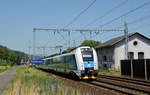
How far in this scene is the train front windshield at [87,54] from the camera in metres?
17.5

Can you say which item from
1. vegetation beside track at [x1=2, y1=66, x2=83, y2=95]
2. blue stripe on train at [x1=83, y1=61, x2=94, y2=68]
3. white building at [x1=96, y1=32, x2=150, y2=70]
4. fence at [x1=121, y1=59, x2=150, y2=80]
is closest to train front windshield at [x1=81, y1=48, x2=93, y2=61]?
blue stripe on train at [x1=83, y1=61, x2=94, y2=68]

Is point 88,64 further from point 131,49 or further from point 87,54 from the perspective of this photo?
point 131,49

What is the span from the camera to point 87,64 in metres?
17.3

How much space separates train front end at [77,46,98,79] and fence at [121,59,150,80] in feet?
16.4

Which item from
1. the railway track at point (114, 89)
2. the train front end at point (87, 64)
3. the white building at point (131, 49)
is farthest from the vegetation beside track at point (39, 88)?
the white building at point (131, 49)

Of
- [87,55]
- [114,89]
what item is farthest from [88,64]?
[114,89]

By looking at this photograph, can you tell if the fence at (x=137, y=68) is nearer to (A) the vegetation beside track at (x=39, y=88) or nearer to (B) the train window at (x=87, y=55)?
(B) the train window at (x=87, y=55)

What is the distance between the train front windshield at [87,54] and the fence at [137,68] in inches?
209

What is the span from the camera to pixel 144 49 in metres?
36.0

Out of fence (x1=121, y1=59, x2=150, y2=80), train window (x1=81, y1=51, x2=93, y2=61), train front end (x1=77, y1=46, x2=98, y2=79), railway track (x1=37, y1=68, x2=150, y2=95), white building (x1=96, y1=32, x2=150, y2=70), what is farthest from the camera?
white building (x1=96, y1=32, x2=150, y2=70)

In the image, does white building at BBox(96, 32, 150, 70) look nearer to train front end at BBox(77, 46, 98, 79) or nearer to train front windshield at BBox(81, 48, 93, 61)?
train front windshield at BBox(81, 48, 93, 61)

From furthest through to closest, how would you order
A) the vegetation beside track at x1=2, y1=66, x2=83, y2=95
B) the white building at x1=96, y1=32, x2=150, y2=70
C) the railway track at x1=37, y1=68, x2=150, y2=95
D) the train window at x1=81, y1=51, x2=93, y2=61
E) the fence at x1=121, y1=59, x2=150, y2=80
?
1. the white building at x1=96, y1=32, x2=150, y2=70
2. the fence at x1=121, y1=59, x2=150, y2=80
3. the train window at x1=81, y1=51, x2=93, y2=61
4. the railway track at x1=37, y1=68, x2=150, y2=95
5. the vegetation beside track at x1=2, y1=66, x2=83, y2=95

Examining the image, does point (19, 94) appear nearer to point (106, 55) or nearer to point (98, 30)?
point (98, 30)

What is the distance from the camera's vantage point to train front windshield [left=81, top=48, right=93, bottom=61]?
57.6ft
